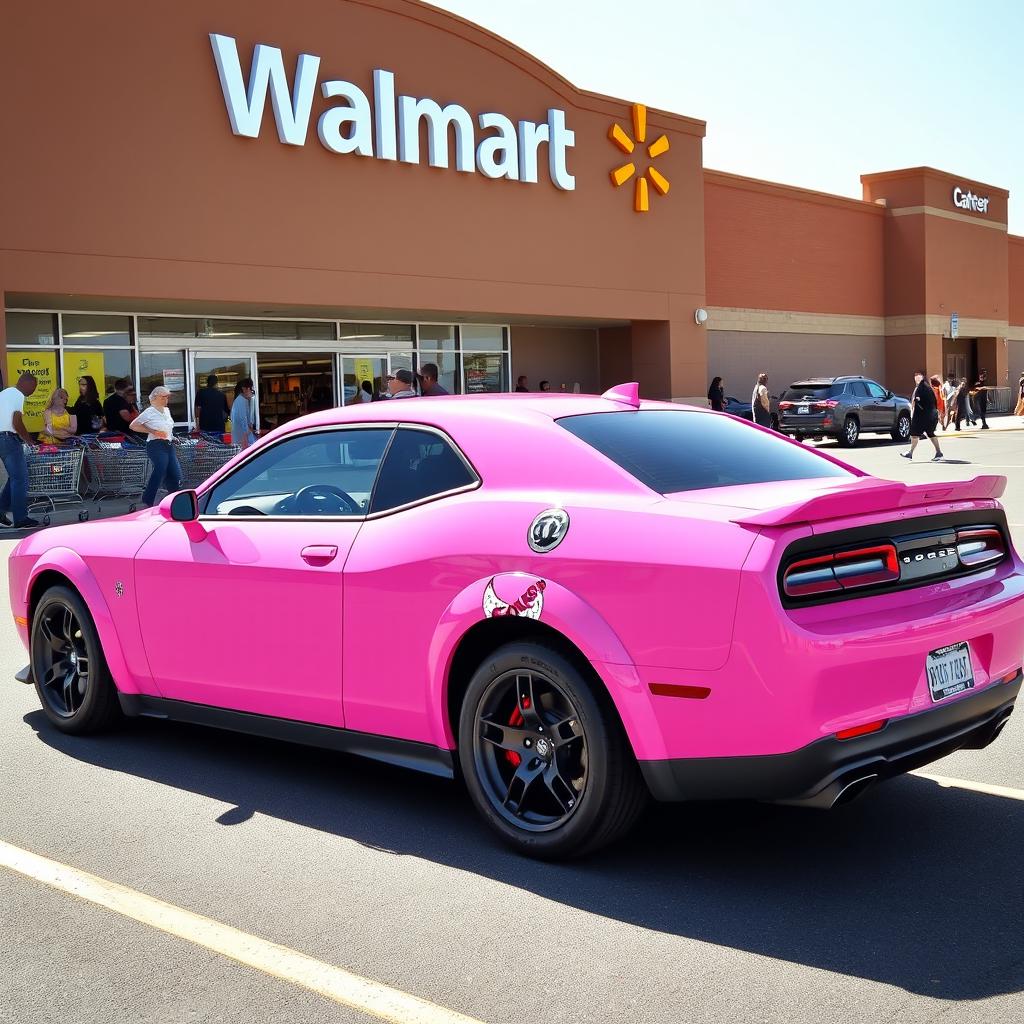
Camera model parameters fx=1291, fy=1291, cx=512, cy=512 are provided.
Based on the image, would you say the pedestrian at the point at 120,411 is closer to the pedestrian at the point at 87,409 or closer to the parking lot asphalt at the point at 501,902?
the pedestrian at the point at 87,409

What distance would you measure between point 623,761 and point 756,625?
0.69 meters

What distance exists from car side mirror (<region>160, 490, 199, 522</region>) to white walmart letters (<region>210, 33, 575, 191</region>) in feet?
61.9

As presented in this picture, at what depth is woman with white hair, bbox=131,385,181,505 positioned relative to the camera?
16641 mm

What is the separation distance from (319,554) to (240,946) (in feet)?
5.50

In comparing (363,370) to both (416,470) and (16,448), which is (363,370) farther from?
(416,470)

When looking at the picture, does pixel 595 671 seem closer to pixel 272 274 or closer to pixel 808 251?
pixel 272 274

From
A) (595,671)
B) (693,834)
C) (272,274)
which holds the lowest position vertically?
(693,834)

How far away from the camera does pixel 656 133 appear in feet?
105

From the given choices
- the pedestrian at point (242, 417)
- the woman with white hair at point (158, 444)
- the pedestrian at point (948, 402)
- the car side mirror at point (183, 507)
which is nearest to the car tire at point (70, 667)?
the car side mirror at point (183, 507)

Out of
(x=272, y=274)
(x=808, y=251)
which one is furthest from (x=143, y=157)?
(x=808, y=251)

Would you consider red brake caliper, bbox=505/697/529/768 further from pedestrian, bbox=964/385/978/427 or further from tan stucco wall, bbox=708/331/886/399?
pedestrian, bbox=964/385/978/427

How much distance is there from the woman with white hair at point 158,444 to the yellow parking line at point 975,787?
13.0 m

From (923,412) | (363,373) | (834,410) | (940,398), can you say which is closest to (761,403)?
(834,410)

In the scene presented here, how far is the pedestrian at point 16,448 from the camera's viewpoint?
623 inches
